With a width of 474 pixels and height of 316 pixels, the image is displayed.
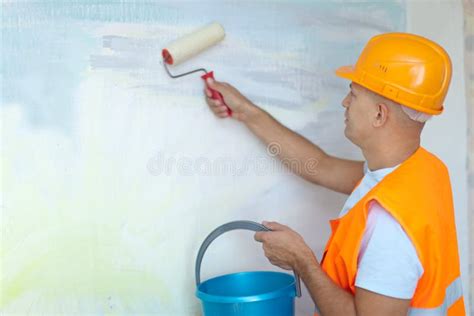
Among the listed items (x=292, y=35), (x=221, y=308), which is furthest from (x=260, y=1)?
(x=221, y=308)

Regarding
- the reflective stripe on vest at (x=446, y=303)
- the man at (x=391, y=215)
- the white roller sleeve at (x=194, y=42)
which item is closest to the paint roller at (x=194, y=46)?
the white roller sleeve at (x=194, y=42)

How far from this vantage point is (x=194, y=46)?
1.41 meters

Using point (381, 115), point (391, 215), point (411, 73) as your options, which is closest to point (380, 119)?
point (381, 115)

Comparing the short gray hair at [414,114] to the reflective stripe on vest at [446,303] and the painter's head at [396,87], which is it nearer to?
the painter's head at [396,87]

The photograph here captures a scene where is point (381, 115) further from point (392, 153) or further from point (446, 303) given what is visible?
point (446, 303)

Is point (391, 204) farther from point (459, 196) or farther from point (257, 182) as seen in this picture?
point (459, 196)

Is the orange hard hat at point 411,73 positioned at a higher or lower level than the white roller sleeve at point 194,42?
lower

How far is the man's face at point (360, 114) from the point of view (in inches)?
49.3

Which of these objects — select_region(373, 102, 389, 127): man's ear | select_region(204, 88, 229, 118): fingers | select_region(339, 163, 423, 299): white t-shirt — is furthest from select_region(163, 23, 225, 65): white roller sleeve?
select_region(339, 163, 423, 299): white t-shirt

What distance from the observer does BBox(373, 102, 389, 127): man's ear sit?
4.04 feet

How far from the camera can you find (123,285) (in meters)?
1.41

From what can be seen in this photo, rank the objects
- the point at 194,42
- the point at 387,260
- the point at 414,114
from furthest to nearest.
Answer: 1. the point at 194,42
2. the point at 414,114
3. the point at 387,260

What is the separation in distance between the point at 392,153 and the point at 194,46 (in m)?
0.56

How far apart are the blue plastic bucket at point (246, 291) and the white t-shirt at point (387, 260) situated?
20 centimetres
